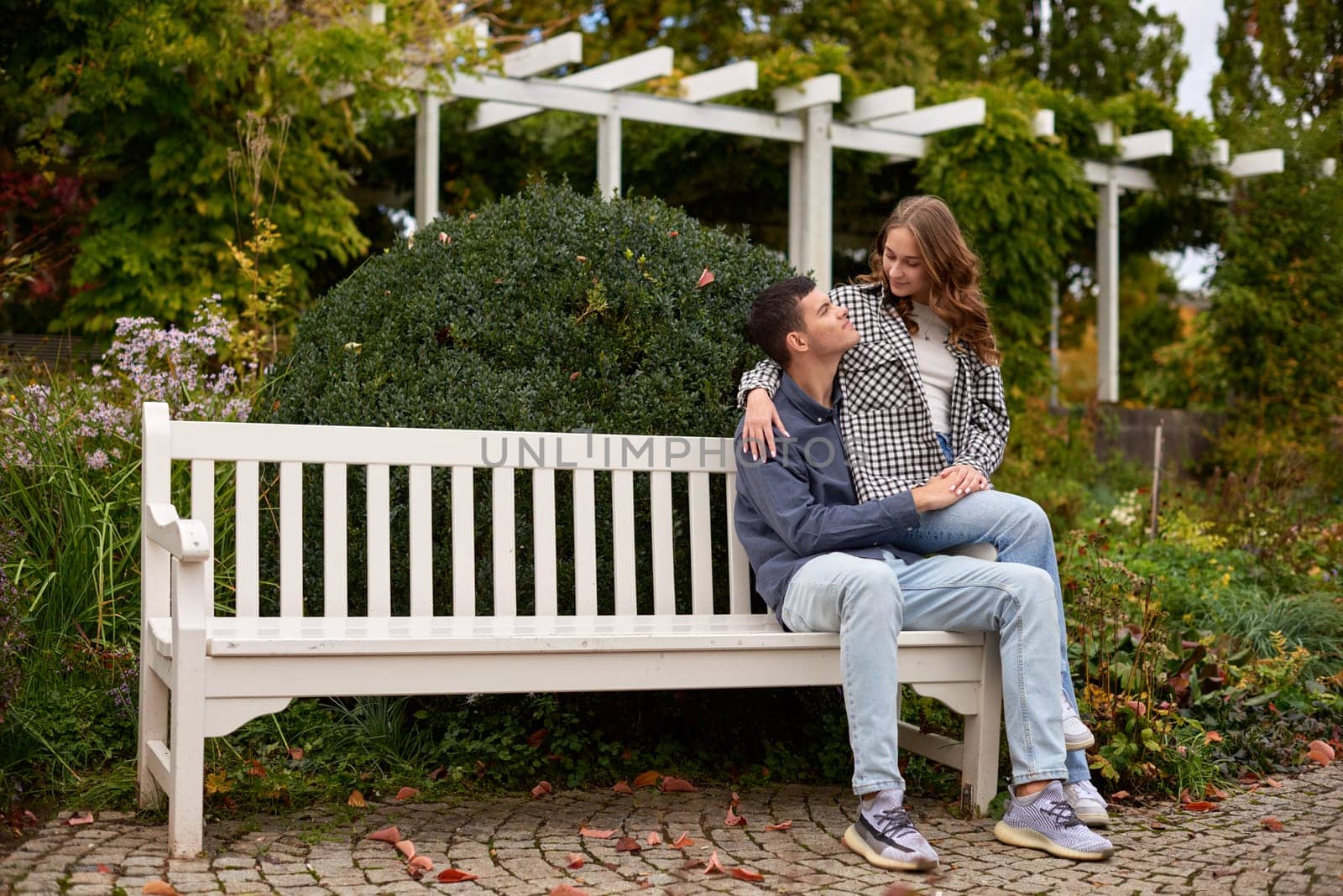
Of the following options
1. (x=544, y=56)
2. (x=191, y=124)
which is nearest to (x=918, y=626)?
(x=191, y=124)

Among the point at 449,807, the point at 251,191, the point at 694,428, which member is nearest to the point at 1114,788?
the point at 694,428

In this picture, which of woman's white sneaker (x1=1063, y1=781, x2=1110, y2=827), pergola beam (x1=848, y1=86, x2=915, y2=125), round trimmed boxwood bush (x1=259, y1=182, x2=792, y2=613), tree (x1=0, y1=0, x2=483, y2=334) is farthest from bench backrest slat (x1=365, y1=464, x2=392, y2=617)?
pergola beam (x1=848, y1=86, x2=915, y2=125)

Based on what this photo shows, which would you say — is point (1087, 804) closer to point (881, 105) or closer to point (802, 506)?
point (802, 506)

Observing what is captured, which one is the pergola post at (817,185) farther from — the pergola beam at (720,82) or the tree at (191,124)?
the tree at (191,124)

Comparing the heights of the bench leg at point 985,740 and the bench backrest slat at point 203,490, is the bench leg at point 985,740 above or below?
below

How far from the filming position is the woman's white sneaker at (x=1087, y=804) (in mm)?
3297

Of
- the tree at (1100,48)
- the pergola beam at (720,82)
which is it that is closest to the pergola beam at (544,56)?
the pergola beam at (720,82)

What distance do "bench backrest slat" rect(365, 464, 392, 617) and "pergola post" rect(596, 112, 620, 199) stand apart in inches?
247

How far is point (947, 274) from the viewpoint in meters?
3.74

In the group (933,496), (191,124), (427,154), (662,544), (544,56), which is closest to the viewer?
(933,496)

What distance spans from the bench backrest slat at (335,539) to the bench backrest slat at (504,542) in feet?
1.28

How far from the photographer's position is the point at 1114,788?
3.68 m

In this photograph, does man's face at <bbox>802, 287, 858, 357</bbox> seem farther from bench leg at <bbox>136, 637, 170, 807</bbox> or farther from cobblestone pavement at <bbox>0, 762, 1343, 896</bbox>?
bench leg at <bbox>136, 637, 170, 807</bbox>

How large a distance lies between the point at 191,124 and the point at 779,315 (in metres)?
5.18
